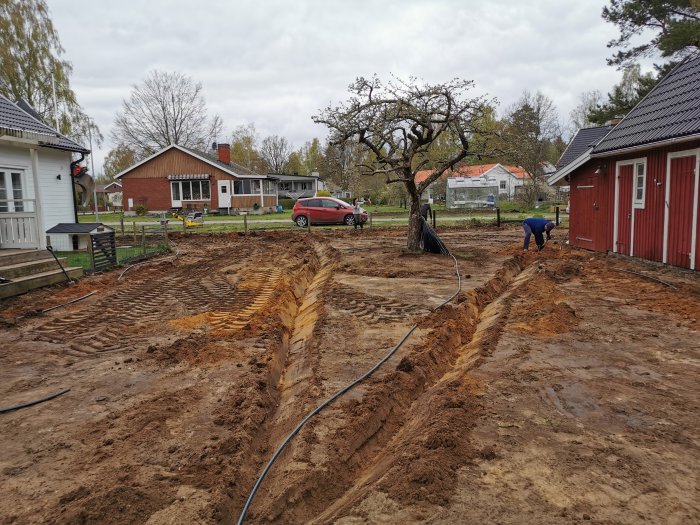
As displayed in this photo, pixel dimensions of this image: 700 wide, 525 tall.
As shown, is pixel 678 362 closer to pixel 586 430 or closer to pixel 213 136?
pixel 586 430

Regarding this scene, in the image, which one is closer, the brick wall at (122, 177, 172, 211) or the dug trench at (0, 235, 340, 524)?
the dug trench at (0, 235, 340, 524)

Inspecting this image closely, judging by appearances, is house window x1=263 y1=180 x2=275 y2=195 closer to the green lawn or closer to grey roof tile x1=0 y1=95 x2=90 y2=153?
the green lawn

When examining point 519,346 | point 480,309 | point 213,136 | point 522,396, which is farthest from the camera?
point 213,136

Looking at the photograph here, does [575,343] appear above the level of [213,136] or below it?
below

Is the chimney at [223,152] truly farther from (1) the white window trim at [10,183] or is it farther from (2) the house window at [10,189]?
(2) the house window at [10,189]

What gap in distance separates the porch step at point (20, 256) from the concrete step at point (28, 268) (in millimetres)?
122

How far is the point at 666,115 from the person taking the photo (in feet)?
40.5

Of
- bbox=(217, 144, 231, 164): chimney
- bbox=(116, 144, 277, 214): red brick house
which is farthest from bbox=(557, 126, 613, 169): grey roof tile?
bbox=(217, 144, 231, 164): chimney

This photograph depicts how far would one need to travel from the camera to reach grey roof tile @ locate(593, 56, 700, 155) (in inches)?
443

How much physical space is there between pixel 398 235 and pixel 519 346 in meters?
16.2

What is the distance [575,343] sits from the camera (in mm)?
6406

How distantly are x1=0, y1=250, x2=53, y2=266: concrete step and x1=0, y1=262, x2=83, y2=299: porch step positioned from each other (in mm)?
575

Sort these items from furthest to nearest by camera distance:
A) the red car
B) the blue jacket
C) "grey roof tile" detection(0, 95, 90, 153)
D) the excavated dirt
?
the red car < the blue jacket < "grey roof tile" detection(0, 95, 90, 153) < the excavated dirt

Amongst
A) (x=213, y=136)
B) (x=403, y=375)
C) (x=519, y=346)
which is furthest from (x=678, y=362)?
(x=213, y=136)
